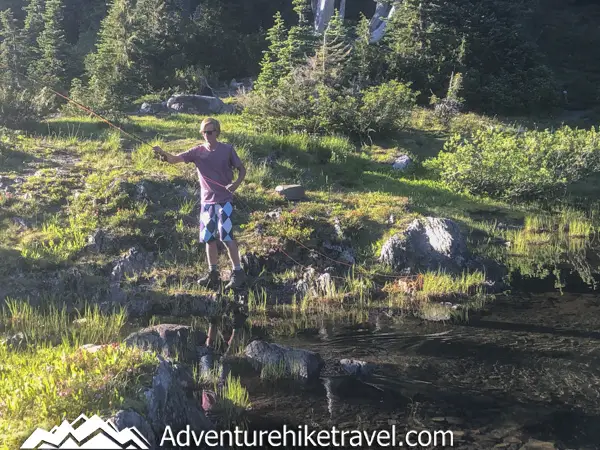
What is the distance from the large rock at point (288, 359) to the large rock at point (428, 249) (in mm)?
3567

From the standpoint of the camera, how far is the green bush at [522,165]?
41.1 feet

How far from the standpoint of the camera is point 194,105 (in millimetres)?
17672

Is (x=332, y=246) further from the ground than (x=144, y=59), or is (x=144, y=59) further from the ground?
(x=144, y=59)

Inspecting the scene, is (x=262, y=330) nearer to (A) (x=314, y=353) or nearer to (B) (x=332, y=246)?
(A) (x=314, y=353)

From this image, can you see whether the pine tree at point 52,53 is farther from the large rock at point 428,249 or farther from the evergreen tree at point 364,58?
the large rock at point 428,249

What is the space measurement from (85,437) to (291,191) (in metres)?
7.52

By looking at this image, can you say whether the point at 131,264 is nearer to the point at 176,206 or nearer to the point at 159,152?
the point at 176,206

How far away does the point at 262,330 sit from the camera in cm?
679

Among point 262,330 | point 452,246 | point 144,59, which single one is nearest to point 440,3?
point 144,59

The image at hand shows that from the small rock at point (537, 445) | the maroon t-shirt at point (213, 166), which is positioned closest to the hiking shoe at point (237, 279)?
the maroon t-shirt at point (213, 166)

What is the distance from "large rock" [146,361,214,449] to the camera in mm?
3977

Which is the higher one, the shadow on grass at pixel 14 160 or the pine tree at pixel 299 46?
the pine tree at pixel 299 46

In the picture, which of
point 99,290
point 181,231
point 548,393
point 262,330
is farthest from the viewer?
point 181,231

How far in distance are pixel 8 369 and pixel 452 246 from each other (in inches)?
264
